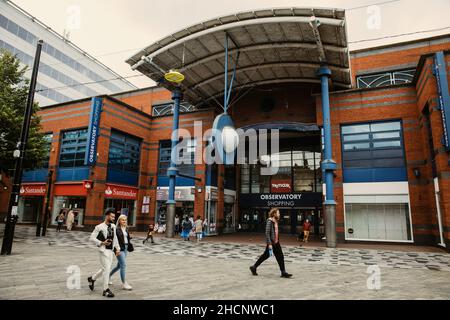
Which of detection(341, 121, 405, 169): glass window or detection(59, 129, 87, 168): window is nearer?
detection(341, 121, 405, 169): glass window

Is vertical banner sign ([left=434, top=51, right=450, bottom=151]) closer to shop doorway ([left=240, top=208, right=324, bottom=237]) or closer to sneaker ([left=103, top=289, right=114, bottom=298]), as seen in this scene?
shop doorway ([left=240, top=208, right=324, bottom=237])

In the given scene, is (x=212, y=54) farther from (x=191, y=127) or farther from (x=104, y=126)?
(x=104, y=126)

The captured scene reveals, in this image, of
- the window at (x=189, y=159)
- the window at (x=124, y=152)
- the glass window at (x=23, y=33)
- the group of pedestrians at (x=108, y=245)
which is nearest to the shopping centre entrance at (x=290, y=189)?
the window at (x=189, y=159)

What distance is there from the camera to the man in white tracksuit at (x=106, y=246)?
5630mm

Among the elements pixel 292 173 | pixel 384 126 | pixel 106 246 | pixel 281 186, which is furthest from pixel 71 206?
pixel 384 126

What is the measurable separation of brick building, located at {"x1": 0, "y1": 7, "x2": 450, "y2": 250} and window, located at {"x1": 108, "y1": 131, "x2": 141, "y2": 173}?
83 mm

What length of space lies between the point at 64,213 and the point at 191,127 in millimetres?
11790

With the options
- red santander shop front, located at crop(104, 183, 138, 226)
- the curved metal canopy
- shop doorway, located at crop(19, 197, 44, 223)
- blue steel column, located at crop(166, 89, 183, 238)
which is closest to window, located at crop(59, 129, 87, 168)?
red santander shop front, located at crop(104, 183, 138, 226)

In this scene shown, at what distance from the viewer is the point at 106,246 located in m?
5.80

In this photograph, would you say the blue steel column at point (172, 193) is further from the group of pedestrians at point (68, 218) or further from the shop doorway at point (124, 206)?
A: the group of pedestrians at point (68, 218)

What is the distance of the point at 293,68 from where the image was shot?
1928cm

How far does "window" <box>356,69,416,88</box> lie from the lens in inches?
794

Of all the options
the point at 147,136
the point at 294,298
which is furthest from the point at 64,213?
the point at 294,298

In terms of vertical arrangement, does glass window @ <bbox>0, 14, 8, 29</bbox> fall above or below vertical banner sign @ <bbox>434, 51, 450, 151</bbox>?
above
